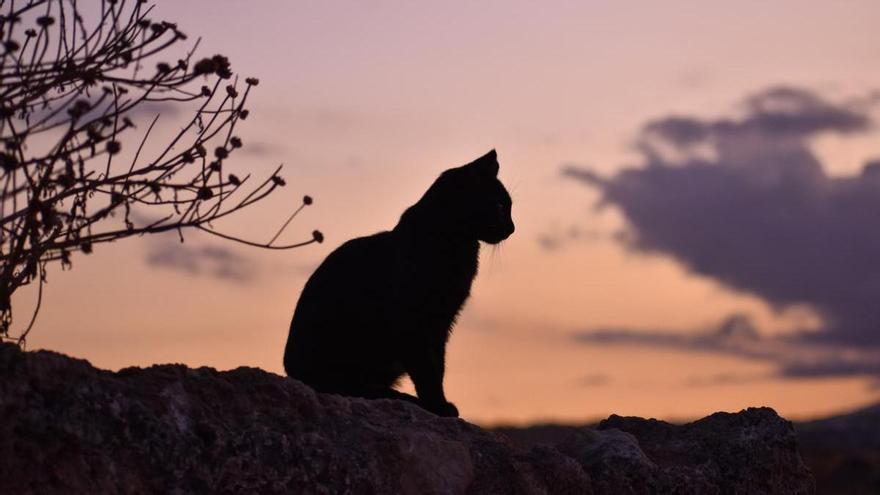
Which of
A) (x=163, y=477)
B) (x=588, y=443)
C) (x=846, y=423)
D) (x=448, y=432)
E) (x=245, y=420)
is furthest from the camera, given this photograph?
(x=846, y=423)

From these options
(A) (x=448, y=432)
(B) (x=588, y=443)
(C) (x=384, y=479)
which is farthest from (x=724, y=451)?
(C) (x=384, y=479)

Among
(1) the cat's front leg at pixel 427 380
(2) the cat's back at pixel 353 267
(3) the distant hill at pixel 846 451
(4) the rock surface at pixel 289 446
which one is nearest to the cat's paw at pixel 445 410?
(1) the cat's front leg at pixel 427 380

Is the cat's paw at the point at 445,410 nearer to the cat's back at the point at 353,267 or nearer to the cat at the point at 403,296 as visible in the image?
the cat at the point at 403,296

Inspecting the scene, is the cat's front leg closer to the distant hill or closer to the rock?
the rock

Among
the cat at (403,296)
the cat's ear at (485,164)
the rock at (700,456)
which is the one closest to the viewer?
the rock at (700,456)

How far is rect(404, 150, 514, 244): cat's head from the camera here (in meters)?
8.26

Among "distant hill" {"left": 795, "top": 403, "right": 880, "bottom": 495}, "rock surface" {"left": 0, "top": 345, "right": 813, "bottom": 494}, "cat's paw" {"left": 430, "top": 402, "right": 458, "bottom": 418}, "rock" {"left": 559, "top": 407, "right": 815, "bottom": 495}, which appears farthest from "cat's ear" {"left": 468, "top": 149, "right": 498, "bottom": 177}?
"distant hill" {"left": 795, "top": 403, "right": 880, "bottom": 495}

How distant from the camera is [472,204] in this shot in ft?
27.1

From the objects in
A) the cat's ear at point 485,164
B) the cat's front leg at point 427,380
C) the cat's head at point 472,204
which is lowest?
the cat's front leg at point 427,380

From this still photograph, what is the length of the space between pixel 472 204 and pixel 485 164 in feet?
1.14

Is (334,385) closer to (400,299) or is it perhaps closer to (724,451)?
(400,299)

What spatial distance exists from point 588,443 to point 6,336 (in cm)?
305

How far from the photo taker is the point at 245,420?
15.3 feet

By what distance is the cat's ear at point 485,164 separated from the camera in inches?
330
